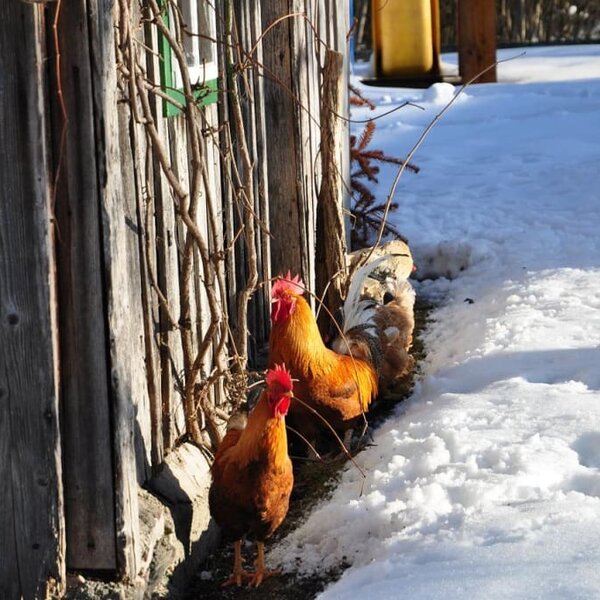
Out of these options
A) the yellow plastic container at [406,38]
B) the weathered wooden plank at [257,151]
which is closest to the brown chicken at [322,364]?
the weathered wooden plank at [257,151]

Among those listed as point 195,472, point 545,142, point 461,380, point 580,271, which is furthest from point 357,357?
point 545,142

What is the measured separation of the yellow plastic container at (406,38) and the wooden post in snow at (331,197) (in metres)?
8.05

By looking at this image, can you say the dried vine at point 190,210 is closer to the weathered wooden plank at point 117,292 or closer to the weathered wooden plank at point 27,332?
the weathered wooden plank at point 117,292

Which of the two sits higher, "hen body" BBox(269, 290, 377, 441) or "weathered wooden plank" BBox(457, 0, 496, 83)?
"weathered wooden plank" BBox(457, 0, 496, 83)

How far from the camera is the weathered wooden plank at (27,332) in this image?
354 centimetres

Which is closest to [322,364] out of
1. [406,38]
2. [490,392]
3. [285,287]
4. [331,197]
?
[285,287]

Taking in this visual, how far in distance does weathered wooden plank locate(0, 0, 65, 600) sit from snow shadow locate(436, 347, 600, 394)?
2.76 meters

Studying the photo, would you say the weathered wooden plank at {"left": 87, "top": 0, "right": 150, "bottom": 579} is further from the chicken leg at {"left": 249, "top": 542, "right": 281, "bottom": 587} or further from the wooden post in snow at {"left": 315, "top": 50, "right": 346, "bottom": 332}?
the wooden post in snow at {"left": 315, "top": 50, "right": 346, "bottom": 332}

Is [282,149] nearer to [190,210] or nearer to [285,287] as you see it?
[285,287]

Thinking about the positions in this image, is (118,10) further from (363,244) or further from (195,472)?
(363,244)

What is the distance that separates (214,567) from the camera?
498 cm

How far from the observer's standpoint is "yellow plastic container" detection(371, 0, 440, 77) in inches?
584

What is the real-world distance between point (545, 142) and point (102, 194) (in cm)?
818

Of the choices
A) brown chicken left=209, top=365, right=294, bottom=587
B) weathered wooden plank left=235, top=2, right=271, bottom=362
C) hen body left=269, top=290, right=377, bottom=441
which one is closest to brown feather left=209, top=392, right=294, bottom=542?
brown chicken left=209, top=365, right=294, bottom=587
